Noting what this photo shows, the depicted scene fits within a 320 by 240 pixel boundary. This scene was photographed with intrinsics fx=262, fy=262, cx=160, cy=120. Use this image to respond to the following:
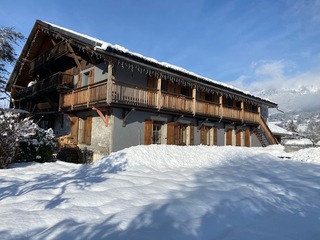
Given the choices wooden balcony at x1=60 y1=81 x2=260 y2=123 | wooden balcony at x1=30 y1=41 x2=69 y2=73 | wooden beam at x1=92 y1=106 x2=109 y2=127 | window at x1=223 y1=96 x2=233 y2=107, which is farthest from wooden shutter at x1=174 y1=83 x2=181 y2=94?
wooden balcony at x1=30 y1=41 x2=69 y2=73

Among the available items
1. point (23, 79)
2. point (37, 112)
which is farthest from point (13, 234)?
point (23, 79)

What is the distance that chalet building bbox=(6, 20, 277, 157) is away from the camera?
A: 45.7ft

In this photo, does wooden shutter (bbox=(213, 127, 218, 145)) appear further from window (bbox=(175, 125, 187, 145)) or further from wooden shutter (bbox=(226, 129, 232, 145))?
window (bbox=(175, 125, 187, 145))

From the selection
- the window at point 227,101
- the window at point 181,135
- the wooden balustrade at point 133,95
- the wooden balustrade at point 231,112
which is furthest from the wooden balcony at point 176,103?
the window at point 227,101

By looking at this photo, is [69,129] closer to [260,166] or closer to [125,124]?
[125,124]

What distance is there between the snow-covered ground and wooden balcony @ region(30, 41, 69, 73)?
922 cm

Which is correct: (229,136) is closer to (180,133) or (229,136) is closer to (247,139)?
(247,139)

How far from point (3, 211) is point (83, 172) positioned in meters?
4.51

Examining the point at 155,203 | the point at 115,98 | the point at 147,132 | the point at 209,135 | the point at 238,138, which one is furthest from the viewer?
the point at 238,138

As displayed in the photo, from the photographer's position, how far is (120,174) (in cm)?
880

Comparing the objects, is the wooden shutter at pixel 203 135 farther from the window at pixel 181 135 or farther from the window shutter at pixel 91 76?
the window shutter at pixel 91 76

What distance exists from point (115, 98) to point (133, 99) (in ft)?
3.96

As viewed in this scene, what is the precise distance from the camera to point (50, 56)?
18.5 m

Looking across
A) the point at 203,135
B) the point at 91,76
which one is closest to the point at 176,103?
the point at 203,135
